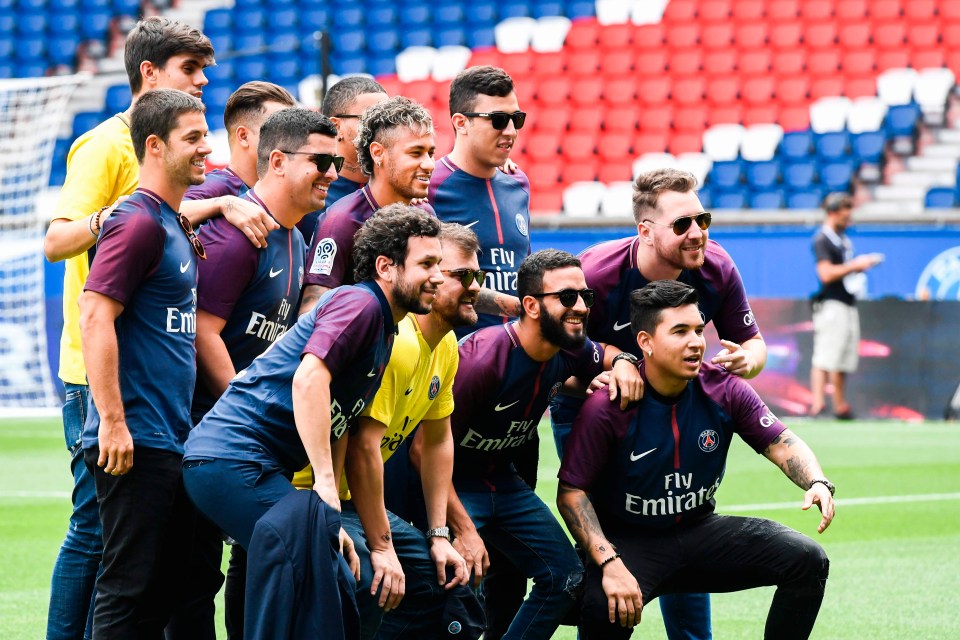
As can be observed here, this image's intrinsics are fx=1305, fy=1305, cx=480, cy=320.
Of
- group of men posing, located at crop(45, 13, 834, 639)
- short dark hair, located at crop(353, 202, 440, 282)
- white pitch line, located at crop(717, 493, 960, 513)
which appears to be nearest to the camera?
group of men posing, located at crop(45, 13, 834, 639)

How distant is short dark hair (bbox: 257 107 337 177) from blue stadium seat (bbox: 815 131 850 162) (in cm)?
1537

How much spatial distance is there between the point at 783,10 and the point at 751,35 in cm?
67

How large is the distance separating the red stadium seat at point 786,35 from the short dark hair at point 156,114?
1742 centimetres

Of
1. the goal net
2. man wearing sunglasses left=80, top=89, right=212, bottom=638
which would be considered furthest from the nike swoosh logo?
the goal net

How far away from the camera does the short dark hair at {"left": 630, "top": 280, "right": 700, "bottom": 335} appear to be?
545 cm

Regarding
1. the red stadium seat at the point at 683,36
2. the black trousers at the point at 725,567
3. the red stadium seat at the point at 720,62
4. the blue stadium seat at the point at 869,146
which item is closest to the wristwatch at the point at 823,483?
the black trousers at the point at 725,567

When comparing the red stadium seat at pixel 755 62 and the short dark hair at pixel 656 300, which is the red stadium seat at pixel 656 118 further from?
the short dark hair at pixel 656 300

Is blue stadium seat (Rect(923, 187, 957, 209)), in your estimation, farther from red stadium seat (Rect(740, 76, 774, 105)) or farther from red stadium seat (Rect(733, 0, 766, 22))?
red stadium seat (Rect(733, 0, 766, 22))

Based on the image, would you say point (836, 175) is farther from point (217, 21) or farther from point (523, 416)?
point (523, 416)

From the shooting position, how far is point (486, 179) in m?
6.11

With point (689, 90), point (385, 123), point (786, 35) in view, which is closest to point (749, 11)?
point (786, 35)

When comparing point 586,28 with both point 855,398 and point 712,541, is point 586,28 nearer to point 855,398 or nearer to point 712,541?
point 855,398

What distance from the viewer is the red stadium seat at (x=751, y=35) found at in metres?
21.0

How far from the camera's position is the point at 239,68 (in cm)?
2272
